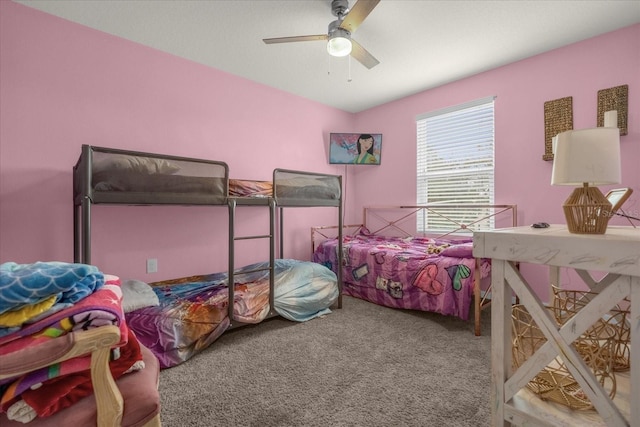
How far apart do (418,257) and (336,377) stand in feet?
4.53

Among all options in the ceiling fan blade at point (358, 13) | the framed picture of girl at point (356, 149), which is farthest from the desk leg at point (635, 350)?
the framed picture of girl at point (356, 149)

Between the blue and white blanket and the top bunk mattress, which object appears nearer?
the blue and white blanket

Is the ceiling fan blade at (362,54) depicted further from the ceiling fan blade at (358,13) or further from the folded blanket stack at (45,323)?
the folded blanket stack at (45,323)

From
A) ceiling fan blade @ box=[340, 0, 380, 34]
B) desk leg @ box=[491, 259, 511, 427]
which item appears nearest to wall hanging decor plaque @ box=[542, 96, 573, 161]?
ceiling fan blade @ box=[340, 0, 380, 34]

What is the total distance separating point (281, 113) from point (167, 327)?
2.64 meters

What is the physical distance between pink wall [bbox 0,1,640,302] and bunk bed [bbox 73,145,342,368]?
232 mm

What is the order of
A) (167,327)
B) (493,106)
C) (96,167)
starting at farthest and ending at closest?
(493,106), (167,327), (96,167)

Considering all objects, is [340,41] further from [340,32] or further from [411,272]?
[411,272]

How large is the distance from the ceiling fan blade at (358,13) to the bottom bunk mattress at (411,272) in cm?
190

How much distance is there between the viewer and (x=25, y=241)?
2.06 metres

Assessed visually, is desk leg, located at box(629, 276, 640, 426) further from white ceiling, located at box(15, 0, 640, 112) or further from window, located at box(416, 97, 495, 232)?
window, located at box(416, 97, 495, 232)

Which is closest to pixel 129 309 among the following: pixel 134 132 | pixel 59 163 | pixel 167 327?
pixel 167 327

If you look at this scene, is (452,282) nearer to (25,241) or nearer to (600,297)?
(600,297)

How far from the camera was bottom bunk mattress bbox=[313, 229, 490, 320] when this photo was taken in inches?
92.1
